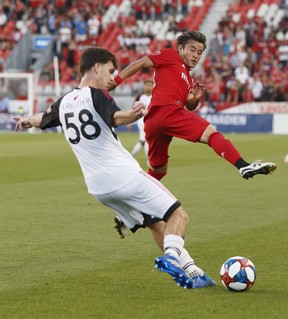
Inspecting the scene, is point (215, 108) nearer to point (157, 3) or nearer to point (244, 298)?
point (157, 3)

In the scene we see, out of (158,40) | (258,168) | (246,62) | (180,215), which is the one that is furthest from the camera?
(158,40)

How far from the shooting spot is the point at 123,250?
32.5 ft

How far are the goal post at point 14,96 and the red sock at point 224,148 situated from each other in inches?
1233

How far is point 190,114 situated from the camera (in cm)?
999

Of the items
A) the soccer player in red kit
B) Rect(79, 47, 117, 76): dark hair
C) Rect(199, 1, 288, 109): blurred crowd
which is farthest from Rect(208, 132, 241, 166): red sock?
Rect(199, 1, 288, 109): blurred crowd

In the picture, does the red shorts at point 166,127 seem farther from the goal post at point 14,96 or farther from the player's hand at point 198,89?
the goal post at point 14,96

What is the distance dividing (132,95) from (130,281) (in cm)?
3339

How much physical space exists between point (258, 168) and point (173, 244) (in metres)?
1.42

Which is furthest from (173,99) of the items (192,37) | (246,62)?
(246,62)

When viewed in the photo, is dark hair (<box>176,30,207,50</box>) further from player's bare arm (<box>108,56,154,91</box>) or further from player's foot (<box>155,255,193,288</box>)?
player's foot (<box>155,255,193,288</box>)

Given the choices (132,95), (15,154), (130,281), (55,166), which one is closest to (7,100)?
(132,95)

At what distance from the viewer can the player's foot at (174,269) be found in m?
7.08

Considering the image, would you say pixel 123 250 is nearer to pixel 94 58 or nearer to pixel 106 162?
pixel 106 162

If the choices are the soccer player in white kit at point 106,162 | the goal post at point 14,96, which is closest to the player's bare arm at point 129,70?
the soccer player in white kit at point 106,162
